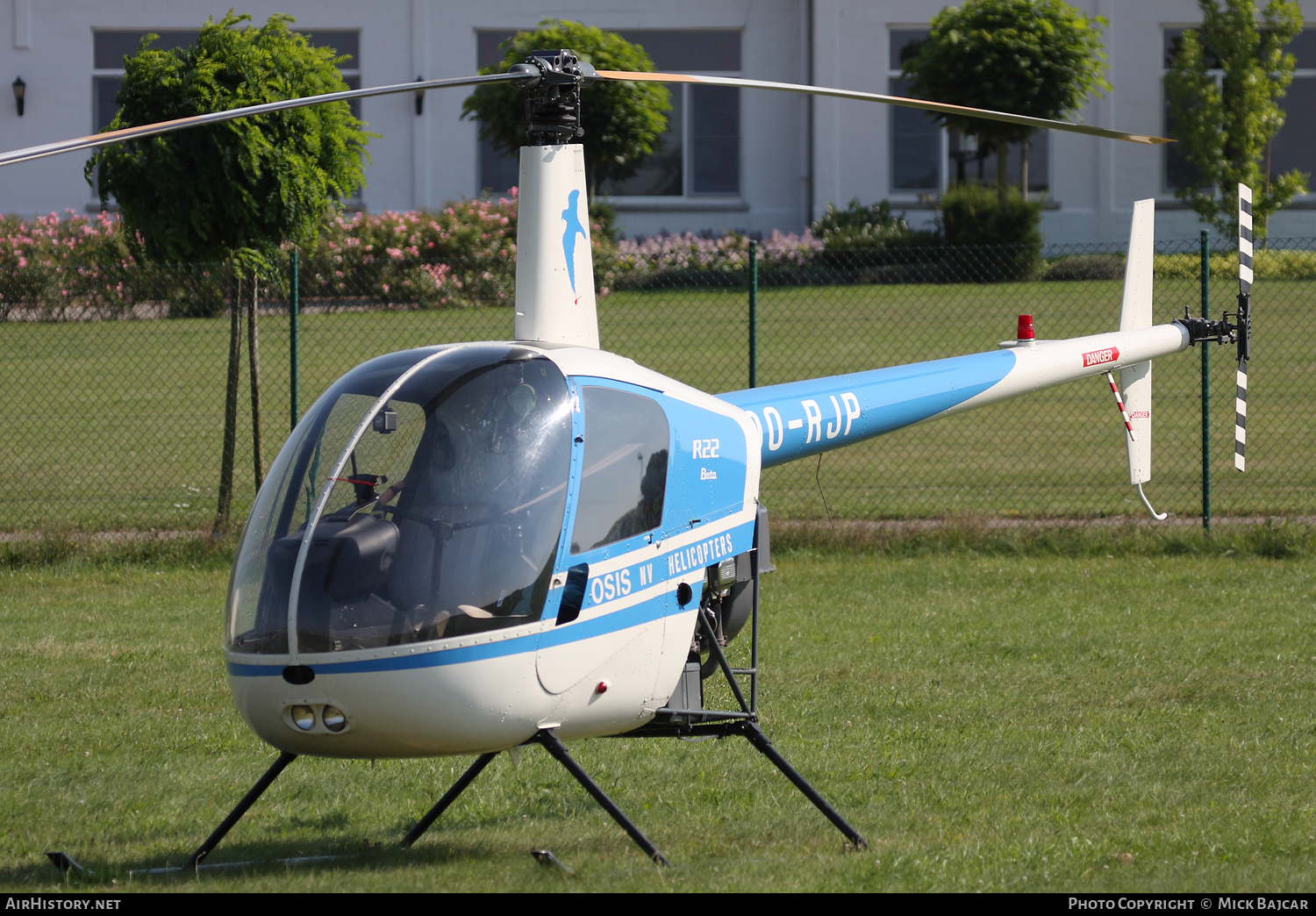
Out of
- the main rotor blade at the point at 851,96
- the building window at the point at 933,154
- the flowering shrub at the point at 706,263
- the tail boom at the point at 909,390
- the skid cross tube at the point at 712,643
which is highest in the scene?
the building window at the point at 933,154

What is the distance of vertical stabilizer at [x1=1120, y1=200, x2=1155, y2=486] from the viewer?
7859 millimetres

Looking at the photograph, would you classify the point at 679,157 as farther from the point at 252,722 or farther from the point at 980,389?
the point at 252,722

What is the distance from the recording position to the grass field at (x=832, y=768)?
4.49 m

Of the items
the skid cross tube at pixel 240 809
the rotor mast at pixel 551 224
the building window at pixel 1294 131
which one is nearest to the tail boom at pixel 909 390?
the rotor mast at pixel 551 224

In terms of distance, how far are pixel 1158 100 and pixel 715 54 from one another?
8.69 meters

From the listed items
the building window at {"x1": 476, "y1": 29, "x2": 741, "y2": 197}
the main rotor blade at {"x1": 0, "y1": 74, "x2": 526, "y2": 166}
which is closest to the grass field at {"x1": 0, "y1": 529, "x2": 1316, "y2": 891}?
the main rotor blade at {"x1": 0, "y1": 74, "x2": 526, "y2": 166}

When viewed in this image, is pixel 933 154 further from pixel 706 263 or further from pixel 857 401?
pixel 857 401

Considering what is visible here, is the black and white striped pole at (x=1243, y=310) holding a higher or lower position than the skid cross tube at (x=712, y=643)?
higher

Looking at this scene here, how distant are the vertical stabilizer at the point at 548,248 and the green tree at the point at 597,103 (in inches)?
636

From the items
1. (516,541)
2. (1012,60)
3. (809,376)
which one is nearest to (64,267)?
(809,376)

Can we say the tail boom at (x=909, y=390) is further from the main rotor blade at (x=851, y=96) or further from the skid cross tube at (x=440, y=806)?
the skid cross tube at (x=440, y=806)

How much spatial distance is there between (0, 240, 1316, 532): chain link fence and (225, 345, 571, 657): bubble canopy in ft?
19.6

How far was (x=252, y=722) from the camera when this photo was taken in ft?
13.2
